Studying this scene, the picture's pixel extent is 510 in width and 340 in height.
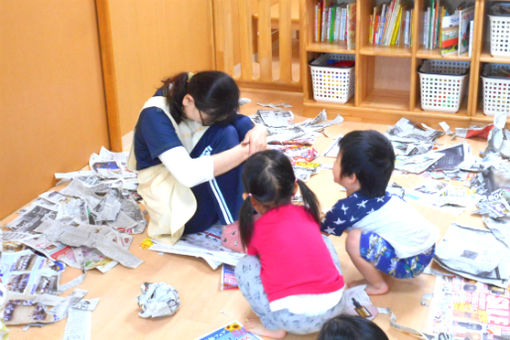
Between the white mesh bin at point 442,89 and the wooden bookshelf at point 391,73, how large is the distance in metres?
0.04

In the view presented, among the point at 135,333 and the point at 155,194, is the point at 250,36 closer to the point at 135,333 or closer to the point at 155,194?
the point at 155,194

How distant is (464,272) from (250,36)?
2.37 meters

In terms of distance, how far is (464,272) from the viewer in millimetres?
2100

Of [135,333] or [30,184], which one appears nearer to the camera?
[135,333]

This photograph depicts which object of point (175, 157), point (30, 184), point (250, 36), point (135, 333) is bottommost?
point (135, 333)

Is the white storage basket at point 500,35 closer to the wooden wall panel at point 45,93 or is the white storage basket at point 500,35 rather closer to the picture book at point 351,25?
the picture book at point 351,25

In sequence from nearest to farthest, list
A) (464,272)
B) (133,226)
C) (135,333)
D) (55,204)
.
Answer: (135,333) → (464,272) → (133,226) → (55,204)

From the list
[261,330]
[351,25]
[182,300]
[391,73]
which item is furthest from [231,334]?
[391,73]

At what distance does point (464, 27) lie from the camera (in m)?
3.25

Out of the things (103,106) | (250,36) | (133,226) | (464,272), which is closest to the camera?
(464,272)

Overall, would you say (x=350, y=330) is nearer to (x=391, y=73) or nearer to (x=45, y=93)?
(x=45, y=93)

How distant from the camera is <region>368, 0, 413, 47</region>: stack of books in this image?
345 centimetres

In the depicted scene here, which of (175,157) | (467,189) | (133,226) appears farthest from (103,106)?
(467,189)

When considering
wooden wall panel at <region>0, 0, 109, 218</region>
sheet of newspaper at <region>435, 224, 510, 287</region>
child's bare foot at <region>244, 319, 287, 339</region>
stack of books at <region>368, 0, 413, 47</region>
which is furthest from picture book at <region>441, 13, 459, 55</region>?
child's bare foot at <region>244, 319, 287, 339</region>
